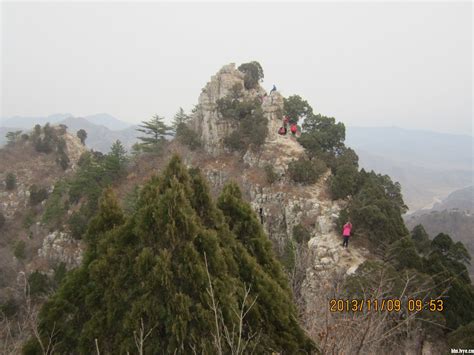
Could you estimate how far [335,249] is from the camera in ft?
39.5

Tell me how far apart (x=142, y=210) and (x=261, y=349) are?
232 centimetres

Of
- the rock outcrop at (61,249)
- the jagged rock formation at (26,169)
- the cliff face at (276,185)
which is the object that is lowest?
the rock outcrop at (61,249)

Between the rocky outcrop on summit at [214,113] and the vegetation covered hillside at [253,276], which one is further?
the rocky outcrop on summit at [214,113]

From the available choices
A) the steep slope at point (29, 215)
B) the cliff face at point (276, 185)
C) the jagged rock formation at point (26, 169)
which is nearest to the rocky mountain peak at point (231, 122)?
the cliff face at point (276, 185)

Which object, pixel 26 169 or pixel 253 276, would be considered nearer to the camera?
pixel 253 276

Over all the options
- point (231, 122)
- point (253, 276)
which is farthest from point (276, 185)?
point (253, 276)

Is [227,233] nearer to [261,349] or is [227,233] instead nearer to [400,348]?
[261,349]

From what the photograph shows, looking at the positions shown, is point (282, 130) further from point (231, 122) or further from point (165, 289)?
point (165, 289)

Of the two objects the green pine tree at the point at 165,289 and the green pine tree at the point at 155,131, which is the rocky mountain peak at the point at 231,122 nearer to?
the green pine tree at the point at 155,131

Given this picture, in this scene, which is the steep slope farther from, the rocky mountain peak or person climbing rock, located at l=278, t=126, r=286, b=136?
person climbing rock, located at l=278, t=126, r=286, b=136

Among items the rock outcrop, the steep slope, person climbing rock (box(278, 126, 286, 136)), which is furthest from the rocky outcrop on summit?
the steep slope
